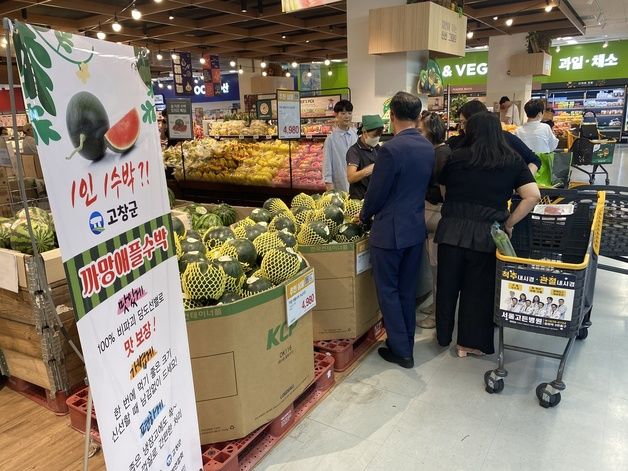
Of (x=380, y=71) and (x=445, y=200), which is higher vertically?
(x=380, y=71)

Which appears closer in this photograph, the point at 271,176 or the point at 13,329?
the point at 13,329

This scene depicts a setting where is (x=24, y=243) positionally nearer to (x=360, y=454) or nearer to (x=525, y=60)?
(x=360, y=454)

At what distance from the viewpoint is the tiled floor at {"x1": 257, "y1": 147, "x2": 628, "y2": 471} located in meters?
2.27

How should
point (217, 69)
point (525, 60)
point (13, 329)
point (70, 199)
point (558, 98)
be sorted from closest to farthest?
point (70, 199) → point (13, 329) → point (525, 60) → point (217, 69) → point (558, 98)

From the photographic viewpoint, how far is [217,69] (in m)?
14.1

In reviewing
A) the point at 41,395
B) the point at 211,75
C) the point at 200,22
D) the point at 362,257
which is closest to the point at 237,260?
the point at 362,257

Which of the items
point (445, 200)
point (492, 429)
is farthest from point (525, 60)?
point (492, 429)

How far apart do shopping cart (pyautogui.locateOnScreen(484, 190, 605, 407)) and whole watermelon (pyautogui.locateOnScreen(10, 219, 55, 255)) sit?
256 centimetres

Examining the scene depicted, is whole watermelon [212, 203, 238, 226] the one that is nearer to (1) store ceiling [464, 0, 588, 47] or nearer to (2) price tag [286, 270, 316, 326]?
(2) price tag [286, 270, 316, 326]

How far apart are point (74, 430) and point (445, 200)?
2529 millimetres

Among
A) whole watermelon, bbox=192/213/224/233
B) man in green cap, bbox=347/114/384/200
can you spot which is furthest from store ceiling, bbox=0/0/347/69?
whole watermelon, bbox=192/213/224/233

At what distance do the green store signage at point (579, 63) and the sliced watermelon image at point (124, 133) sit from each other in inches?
734

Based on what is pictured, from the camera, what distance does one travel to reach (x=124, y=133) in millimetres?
1378


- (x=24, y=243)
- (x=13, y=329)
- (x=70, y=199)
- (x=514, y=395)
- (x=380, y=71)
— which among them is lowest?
(x=514, y=395)
